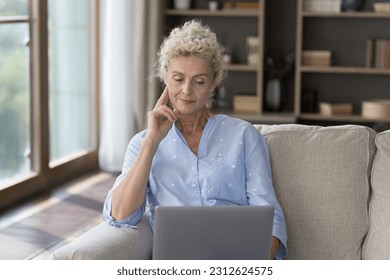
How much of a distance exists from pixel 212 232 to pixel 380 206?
76cm

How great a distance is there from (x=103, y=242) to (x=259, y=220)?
0.50 m

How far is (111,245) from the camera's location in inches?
91.8

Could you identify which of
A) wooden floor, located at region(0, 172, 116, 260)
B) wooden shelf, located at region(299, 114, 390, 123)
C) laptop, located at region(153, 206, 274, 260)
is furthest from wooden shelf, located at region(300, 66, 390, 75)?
laptop, located at region(153, 206, 274, 260)

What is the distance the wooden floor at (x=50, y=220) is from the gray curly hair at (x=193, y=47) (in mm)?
1875

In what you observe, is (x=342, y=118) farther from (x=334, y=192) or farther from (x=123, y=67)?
(x=334, y=192)

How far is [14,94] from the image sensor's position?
5.32 m

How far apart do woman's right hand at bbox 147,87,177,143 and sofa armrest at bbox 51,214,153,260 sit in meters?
0.28

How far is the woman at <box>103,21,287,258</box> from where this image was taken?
2.53m

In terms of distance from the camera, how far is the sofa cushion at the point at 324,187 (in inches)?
102

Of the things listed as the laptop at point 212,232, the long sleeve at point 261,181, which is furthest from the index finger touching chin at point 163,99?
the laptop at point 212,232

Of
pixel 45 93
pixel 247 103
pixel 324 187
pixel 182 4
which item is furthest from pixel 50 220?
pixel 324 187

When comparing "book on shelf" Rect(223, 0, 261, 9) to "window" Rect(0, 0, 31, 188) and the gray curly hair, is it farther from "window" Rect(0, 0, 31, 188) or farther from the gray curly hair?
the gray curly hair

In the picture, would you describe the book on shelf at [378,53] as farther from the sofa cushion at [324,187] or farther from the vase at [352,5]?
the sofa cushion at [324,187]
